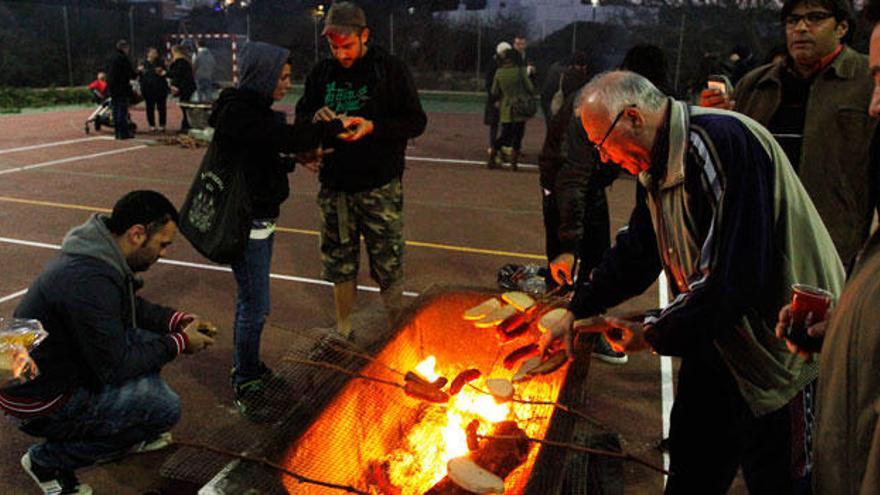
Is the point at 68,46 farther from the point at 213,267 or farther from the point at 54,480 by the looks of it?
the point at 54,480

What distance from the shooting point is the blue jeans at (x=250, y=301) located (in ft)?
12.9

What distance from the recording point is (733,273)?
2242 millimetres

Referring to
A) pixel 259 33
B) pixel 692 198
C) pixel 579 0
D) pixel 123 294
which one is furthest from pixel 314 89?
pixel 259 33

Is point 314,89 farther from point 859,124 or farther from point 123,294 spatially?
point 859,124

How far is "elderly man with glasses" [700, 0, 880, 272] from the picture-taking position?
11.4 feet

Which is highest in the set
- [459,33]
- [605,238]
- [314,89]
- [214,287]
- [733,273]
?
[459,33]

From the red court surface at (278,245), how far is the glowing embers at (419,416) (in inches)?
18.4

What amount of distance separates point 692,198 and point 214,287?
4.91 metres

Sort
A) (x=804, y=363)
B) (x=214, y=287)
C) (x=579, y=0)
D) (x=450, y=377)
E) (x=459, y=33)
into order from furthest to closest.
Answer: (x=459, y=33)
(x=579, y=0)
(x=214, y=287)
(x=450, y=377)
(x=804, y=363)

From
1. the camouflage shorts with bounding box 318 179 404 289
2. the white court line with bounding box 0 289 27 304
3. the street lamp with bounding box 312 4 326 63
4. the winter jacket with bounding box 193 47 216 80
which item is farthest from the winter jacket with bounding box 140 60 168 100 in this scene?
Answer: the camouflage shorts with bounding box 318 179 404 289

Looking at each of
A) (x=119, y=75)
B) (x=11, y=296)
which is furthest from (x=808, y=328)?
(x=119, y=75)

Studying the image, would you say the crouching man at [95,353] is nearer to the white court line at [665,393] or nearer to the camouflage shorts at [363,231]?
the camouflage shorts at [363,231]

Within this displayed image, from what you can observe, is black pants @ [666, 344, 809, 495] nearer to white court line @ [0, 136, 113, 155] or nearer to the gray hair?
the gray hair

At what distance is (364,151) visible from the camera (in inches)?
176
